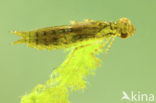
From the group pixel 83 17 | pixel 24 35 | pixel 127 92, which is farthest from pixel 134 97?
pixel 24 35

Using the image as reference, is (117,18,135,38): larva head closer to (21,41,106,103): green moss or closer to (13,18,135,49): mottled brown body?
(13,18,135,49): mottled brown body

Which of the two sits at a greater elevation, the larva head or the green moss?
the larva head

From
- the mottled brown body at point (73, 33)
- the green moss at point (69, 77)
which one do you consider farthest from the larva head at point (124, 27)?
the green moss at point (69, 77)

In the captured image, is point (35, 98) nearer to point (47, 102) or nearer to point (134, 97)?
point (47, 102)

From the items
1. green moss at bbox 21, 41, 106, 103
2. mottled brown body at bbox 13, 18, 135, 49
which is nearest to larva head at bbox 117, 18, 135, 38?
mottled brown body at bbox 13, 18, 135, 49

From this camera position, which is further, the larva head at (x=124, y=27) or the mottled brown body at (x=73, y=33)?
the larva head at (x=124, y=27)

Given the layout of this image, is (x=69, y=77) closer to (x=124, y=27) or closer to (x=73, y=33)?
(x=73, y=33)

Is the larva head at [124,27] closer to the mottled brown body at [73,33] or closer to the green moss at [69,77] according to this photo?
the mottled brown body at [73,33]

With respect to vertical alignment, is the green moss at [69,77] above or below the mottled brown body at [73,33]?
below
